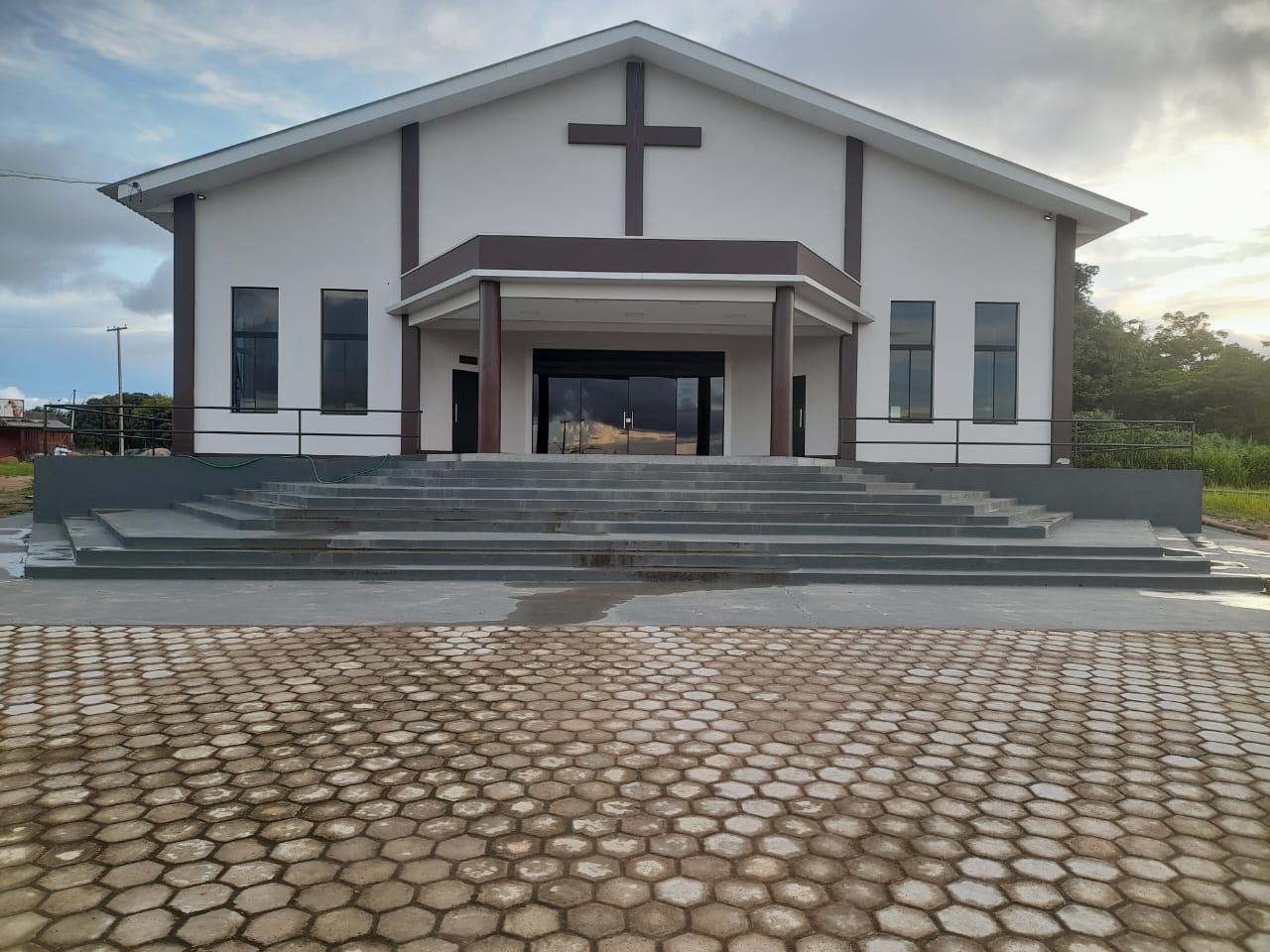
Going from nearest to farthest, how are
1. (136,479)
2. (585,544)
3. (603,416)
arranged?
(585,544), (136,479), (603,416)

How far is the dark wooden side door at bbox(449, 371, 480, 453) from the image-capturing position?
18.3m

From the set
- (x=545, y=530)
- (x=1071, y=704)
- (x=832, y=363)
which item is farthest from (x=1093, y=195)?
(x=1071, y=704)

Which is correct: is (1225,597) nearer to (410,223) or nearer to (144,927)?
(144,927)

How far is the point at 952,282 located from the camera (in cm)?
1727

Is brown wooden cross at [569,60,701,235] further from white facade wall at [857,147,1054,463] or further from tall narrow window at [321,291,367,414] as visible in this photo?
tall narrow window at [321,291,367,414]

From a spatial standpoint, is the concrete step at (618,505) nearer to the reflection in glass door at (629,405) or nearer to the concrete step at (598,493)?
the concrete step at (598,493)

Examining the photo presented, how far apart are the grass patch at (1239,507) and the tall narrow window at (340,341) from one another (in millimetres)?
19636

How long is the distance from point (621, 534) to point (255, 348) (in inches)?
428

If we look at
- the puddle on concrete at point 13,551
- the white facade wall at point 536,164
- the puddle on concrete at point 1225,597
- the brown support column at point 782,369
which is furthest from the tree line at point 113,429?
the puddle on concrete at point 1225,597

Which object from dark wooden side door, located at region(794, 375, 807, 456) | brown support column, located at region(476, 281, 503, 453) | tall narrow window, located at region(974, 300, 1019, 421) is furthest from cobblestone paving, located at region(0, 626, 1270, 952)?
dark wooden side door, located at region(794, 375, 807, 456)

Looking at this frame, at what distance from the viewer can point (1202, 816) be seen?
10.3 feet

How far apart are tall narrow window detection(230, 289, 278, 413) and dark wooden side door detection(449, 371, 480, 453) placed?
3.81 meters

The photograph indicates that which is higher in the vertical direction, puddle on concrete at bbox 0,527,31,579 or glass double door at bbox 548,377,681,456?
glass double door at bbox 548,377,681,456

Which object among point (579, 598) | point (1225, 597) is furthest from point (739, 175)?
point (579, 598)
